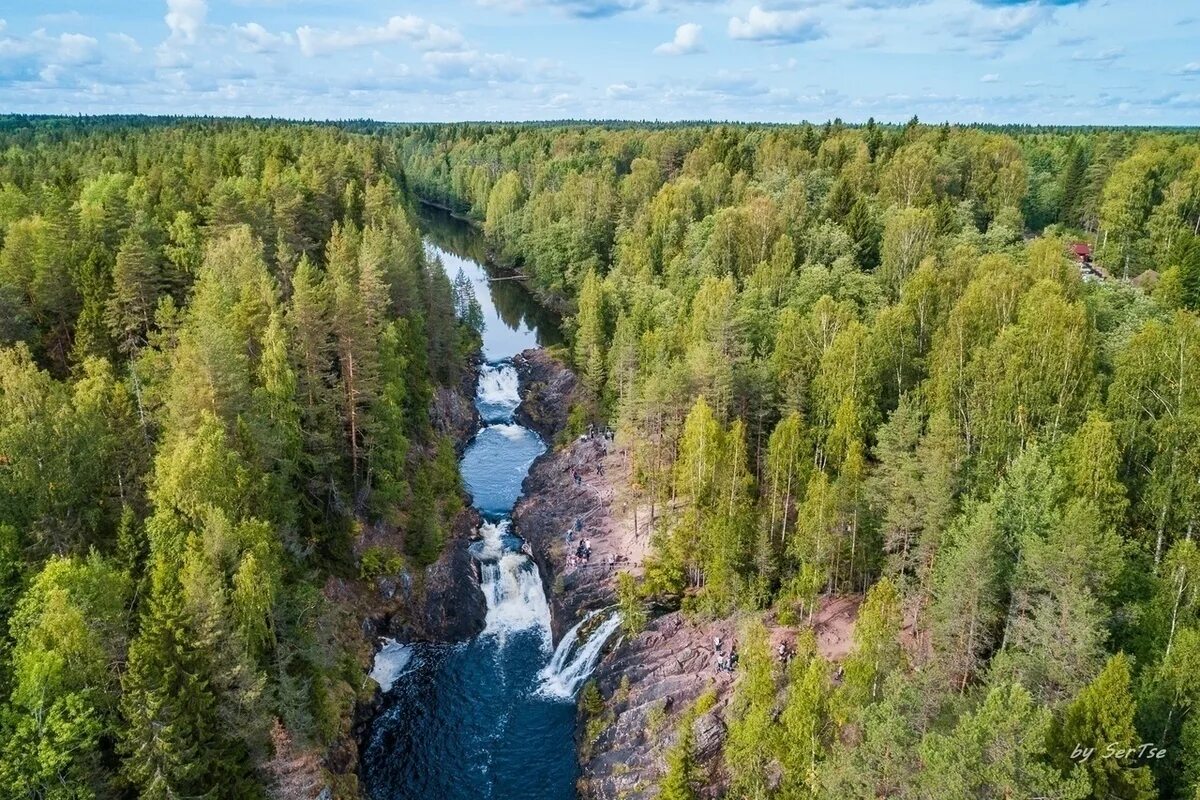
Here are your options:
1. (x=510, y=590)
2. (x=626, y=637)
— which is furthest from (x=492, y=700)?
(x=510, y=590)

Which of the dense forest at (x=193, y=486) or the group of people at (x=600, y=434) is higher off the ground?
the dense forest at (x=193, y=486)

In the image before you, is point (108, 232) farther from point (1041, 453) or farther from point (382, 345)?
point (1041, 453)

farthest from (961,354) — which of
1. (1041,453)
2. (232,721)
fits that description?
(232,721)

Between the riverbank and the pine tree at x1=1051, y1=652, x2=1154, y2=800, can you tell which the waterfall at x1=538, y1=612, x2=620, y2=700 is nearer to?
the riverbank

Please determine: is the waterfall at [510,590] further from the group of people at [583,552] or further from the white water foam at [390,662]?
the white water foam at [390,662]

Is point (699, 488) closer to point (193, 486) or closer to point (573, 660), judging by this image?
point (573, 660)

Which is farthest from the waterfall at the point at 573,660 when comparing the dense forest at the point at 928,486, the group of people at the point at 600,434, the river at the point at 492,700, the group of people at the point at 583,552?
the group of people at the point at 600,434
